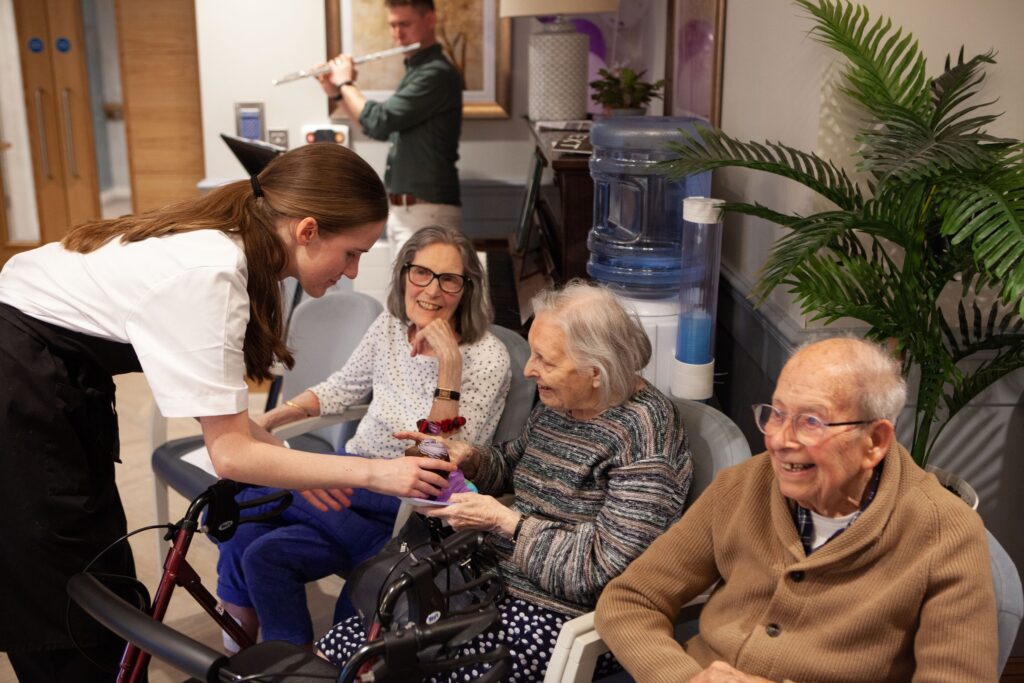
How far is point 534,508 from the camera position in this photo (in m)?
2.08

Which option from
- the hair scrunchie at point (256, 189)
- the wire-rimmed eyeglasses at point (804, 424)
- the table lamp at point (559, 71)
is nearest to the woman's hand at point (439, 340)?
the hair scrunchie at point (256, 189)

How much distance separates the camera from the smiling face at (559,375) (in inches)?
79.8

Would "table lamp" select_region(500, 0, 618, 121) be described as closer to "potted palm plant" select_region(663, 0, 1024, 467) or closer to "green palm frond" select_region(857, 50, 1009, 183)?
"potted palm plant" select_region(663, 0, 1024, 467)

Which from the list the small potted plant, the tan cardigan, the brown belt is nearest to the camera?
the tan cardigan

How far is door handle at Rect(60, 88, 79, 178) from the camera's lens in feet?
21.7

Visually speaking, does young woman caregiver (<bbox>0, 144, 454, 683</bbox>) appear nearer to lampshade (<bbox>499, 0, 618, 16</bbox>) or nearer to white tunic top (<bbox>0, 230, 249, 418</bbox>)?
white tunic top (<bbox>0, 230, 249, 418</bbox>)

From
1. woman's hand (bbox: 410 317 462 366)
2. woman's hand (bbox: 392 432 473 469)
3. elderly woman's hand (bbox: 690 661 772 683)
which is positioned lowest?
elderly woman's hand (bbox: 690 661 772 683)

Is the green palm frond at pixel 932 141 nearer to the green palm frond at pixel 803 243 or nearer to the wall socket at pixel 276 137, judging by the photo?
the green palm frond at pixel 803 243

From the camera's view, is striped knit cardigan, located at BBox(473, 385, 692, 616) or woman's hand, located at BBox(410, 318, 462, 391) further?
woman's hand, located at BBox(410, 318, 462, 391)

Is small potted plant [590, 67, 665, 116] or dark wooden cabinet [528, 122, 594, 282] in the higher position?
small potted plant [590, 67, 665, 116]

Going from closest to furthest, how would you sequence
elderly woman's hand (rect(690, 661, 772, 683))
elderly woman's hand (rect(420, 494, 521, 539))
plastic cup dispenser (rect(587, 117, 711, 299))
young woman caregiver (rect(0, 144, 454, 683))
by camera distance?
elderly woman's hand (rect(690, 661, 772, 683))
young woman caregiver (rect(0, 144, 454, 683))
elderly woman's hand (rect(420, 494, 521, 539))
plastic cup dispenser (rect(587, 117, 711, 299))

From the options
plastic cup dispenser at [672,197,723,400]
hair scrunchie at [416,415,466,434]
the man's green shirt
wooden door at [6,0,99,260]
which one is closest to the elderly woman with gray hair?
hair scrunchie at [416,415,466,434]

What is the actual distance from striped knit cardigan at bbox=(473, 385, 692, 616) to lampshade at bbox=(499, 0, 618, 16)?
175 centimetres

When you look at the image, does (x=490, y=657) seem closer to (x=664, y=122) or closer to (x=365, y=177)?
(x=365, y=177)
